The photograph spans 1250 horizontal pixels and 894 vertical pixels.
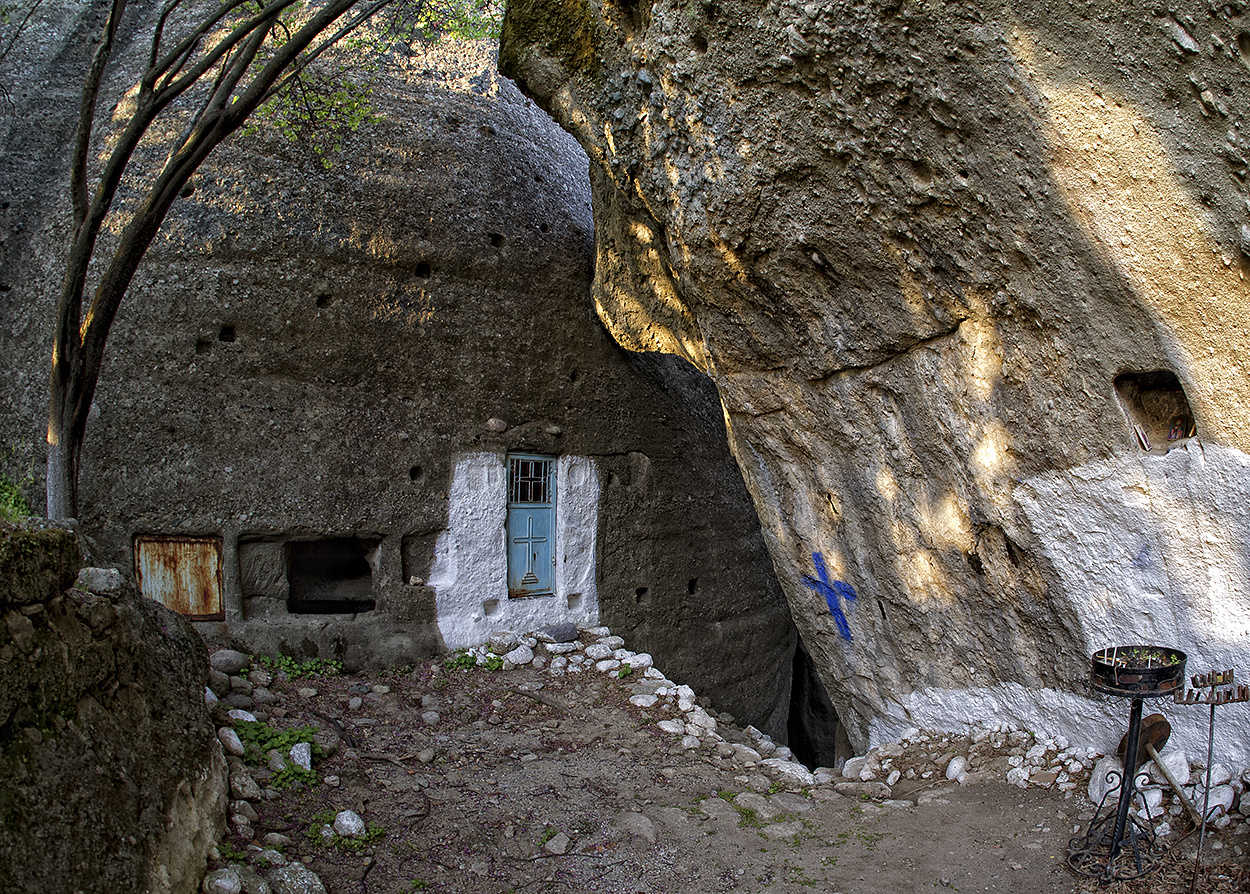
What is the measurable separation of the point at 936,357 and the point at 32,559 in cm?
463

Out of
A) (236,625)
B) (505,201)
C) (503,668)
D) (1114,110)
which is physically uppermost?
(505,201)

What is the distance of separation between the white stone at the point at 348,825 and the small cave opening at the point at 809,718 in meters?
8.64

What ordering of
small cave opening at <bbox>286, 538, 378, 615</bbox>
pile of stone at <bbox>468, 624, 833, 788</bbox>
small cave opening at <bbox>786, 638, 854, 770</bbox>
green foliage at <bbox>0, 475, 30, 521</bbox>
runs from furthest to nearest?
small cave opening at <bbox>786, 638, 854, 770</bbox>, small cave opening at <bbox>286, 538, 378, 615</bbox>, green foliage at <bbox>0, 475, 30, 521</bbox>, pile of stone at <bbox>468, 624, 833, 788</bbox>

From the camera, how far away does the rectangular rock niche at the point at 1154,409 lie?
4051mm

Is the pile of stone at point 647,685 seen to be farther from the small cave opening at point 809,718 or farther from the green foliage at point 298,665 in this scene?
the small cave opening at point 809,718

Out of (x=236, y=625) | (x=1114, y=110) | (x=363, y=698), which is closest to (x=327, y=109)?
(x=236, y=625)

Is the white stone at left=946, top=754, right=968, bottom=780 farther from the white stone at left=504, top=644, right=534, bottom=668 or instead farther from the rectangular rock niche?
the white stone at left=504, top=644, right=534, bottom=668

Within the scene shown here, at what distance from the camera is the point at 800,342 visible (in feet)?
18.2

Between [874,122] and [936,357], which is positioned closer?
[874,122]

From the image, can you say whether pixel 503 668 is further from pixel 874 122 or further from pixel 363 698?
pixel 874 122

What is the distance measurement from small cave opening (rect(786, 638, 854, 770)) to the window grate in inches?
216

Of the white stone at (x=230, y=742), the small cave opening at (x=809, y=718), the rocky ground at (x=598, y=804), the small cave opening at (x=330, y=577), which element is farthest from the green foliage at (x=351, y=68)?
the small cave opening at (x=809, y=718)

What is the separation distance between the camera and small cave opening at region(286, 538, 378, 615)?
788 cm

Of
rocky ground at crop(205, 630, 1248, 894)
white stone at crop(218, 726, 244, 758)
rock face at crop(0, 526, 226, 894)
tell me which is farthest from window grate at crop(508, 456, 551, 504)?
rock face at crop(0, 526, 226, 894)
